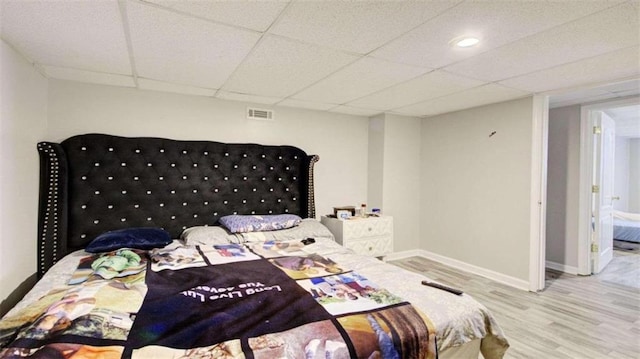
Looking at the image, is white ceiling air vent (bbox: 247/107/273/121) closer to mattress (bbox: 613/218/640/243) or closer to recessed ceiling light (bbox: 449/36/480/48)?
recessed ceiling light (bbox: 449/36/480/48)

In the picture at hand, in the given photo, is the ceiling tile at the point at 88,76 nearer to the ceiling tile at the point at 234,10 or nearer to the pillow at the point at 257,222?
the ceiling tile at the point at 234,10

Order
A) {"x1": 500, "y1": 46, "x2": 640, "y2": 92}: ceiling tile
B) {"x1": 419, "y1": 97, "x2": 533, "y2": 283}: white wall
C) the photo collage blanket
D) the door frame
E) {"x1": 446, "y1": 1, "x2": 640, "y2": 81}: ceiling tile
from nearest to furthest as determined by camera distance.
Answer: the photo collage blanket
{"x1": 446, "y1": 1, "x2": 640, "y2": 81}: ceiling tile
{"x1": 500, "y1": 46, "x2": 640, "y2": 92}: ceiling tile
{"x1": 419, "y1": 97, "x2": 533, "y2": 283}: white wall
the door frame

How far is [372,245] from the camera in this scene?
12.5ft

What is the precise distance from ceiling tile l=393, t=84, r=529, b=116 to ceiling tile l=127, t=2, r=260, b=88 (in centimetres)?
231

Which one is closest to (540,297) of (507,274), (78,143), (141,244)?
(507,274)

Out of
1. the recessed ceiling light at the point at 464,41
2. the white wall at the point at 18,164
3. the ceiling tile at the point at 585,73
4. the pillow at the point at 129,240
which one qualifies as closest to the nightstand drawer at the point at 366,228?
the pillow at the point at 129,240

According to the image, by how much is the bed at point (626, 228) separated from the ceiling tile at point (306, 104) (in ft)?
19.9

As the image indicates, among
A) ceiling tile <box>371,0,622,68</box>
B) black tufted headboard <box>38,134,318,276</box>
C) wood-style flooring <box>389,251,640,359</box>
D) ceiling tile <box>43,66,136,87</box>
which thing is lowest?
wood-style flooring <box>389,251,640,359</box>

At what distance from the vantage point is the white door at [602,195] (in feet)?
12.9

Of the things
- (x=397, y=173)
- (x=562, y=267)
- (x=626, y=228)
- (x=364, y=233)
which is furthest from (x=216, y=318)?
(x=626, y=228)

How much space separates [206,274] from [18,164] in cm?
160

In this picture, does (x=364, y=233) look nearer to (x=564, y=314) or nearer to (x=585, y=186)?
(x=564, y=314)

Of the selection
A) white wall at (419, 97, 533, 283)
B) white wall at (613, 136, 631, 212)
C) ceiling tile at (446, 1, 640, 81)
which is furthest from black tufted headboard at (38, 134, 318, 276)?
white wall at (613, 136, 631, 212)

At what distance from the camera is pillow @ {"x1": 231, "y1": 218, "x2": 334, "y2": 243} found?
9.62 feet
